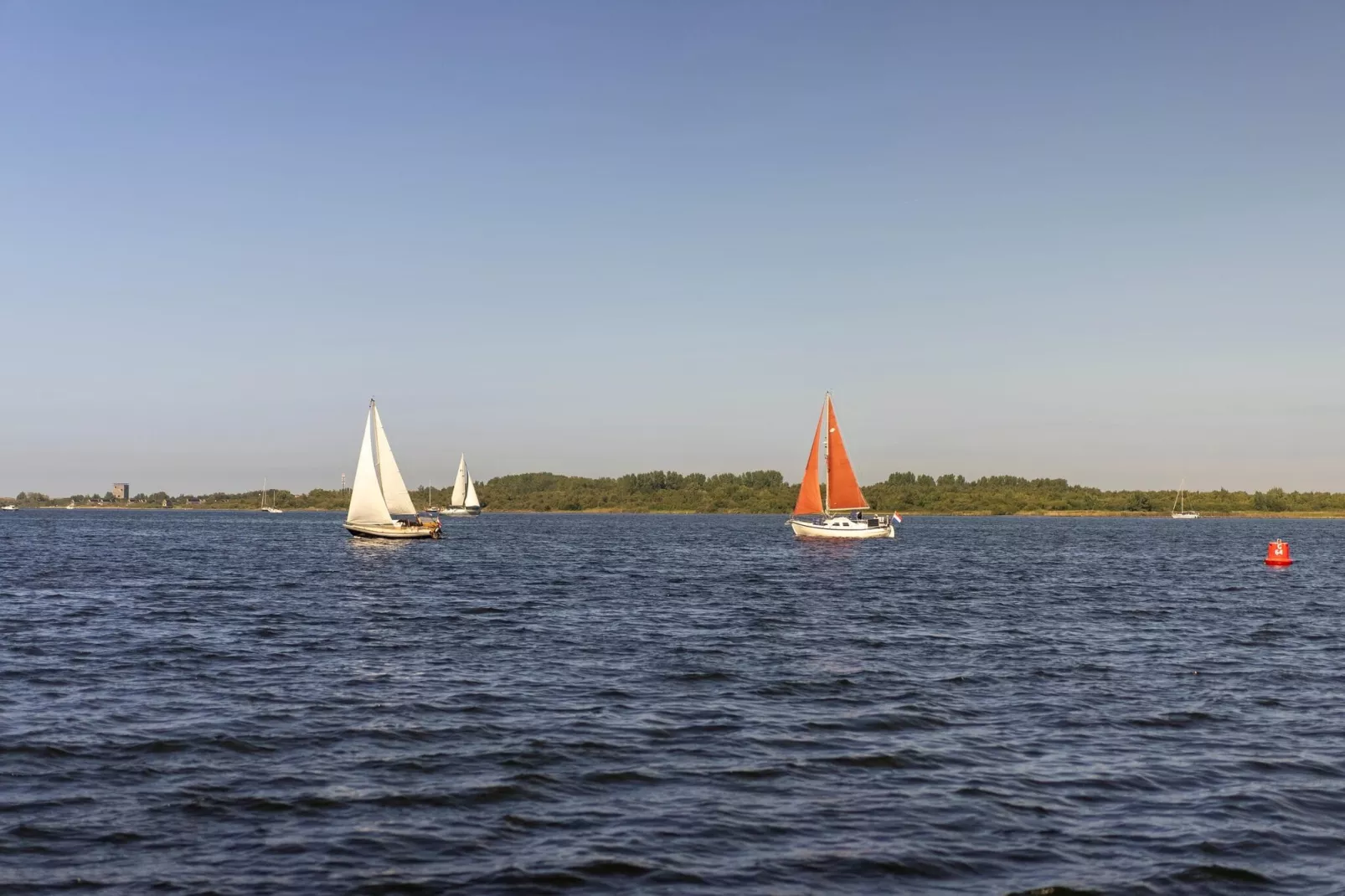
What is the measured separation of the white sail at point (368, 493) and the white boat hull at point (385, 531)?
352 millimetres

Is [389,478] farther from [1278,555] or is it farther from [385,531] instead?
[1278,555]

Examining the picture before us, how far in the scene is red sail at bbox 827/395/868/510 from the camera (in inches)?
4328

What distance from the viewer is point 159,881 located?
40.9ft

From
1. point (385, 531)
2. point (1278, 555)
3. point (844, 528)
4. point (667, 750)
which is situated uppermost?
point (844, 528)

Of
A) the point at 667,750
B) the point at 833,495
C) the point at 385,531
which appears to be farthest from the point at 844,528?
the point at 667,750

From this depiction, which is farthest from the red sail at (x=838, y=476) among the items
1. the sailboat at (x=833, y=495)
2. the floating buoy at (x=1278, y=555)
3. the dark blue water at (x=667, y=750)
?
the dark blue water at (x=667, y=750)

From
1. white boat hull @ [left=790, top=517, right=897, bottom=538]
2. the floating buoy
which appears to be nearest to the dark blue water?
the floating buoy

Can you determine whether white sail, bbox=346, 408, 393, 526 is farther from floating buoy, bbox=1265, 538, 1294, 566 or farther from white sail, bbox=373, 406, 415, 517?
floating buoy, bbox=1265, 538, 1294, 566

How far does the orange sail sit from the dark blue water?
65098 millimetres

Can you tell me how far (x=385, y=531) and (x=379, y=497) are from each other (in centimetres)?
497

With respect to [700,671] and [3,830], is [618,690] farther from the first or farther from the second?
[3,830]

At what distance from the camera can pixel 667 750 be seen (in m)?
19.1

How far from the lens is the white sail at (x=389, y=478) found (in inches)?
3780

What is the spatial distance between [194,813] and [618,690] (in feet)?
36.9
